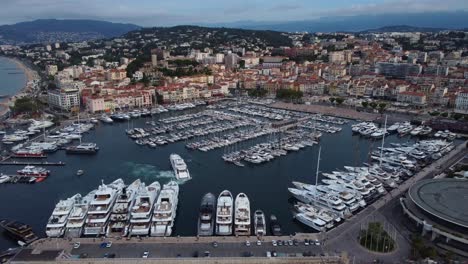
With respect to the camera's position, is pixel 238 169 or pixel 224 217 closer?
pixel 224 217

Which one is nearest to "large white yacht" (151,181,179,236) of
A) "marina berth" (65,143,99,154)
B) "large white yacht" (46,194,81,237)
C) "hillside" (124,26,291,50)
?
"large white yacht" (46,194,81,237)

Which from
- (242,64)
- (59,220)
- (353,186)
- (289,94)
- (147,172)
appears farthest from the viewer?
(242,64)

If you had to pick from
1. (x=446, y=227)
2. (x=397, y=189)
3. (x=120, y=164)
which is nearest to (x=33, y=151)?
(x=120, y=164)

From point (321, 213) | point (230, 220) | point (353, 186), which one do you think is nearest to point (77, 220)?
point (230, 220)

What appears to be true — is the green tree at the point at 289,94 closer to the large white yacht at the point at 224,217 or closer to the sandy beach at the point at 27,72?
the large white yacht at the point at 224,217

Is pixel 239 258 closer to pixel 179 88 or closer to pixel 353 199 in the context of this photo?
pixel 353 199

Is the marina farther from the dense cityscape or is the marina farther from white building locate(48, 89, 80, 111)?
white building locate(48, 89, 80, 111)

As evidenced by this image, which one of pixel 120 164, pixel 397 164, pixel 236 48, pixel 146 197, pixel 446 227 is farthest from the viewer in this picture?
pixel 236 48

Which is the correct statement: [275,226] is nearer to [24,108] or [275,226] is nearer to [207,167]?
[207,167]
